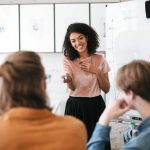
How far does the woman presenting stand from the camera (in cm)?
252

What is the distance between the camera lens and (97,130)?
1.37 metres

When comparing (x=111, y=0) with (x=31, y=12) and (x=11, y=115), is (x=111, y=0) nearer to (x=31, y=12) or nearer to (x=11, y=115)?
(x=31, y=12)

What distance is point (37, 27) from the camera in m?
4.06

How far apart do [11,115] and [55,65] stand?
306 centimetres

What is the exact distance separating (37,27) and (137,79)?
9.78 ft

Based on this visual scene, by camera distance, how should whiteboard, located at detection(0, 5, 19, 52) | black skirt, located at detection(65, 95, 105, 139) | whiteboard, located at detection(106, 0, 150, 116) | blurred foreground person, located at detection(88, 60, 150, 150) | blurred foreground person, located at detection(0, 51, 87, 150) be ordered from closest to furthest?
blurred foreground person, located at detection(0, 51, 87, 150) < blurred foreground person, located at detection(88, 60, 150, 150) < black skirt, located at detection(65, 95, 105, 139) < whiteboard, located at detection(106, 0, 150, 116) < whiteboard, located at detection(0, 5, 19, 52)

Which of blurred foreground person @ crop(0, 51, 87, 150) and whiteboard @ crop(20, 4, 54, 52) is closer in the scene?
blurred foreground person @ crop(0, 51, 87, 150)

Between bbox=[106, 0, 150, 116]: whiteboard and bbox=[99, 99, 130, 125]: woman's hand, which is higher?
bbox=[106, 0, 150, 116]: whiteboard

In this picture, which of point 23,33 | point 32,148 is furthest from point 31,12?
point 32,148

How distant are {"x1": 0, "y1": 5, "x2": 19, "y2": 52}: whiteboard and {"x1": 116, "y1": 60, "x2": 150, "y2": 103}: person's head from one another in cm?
302

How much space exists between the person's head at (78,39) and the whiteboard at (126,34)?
79 centimetres

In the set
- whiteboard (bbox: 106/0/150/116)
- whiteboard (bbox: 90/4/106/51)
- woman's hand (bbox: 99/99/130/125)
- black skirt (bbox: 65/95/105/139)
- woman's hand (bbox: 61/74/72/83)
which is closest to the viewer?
woman's hand (bbox: 99/99/130/125)

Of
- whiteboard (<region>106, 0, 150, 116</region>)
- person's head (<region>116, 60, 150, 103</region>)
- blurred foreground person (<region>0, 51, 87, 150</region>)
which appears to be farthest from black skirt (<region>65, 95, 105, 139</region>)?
blurred foreground person (<region>0, 51, 87, 150</region>)

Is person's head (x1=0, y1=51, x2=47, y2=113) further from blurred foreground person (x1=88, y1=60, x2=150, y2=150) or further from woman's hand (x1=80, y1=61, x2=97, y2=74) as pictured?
woman's hand (x1=80, y1=61, x2=97, y2=74)
